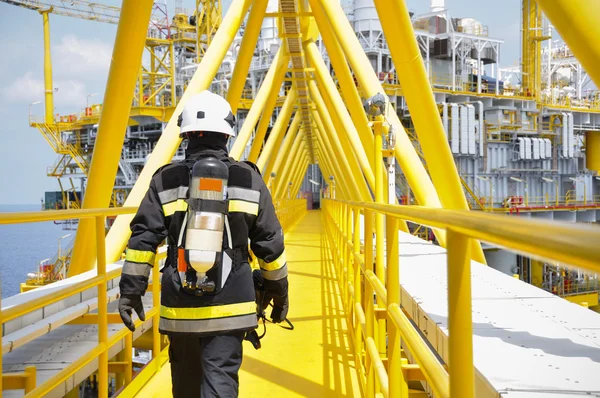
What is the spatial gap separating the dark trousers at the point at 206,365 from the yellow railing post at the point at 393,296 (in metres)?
0.71

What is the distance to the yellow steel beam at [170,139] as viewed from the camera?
518 centimetres

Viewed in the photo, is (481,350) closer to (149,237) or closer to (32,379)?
(149,237)

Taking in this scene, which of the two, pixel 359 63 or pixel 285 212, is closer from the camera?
pixel 359 63

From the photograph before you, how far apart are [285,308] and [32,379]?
4.43 ft

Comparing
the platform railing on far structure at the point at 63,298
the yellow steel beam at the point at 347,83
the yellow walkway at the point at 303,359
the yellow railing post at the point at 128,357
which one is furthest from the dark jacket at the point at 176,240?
the yellow steel beam at the point at 347,83

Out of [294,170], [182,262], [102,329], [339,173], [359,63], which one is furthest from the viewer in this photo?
[294,170]

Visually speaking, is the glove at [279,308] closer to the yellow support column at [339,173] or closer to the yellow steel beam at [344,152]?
the yellow steel beam at [344,152]

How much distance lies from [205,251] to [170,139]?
361 cm

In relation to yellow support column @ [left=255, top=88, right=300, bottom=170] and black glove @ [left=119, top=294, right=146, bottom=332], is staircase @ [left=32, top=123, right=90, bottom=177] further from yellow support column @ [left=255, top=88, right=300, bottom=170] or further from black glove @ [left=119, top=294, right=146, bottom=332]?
black glove @ [left=119, top=294, right=146, bottom=332]

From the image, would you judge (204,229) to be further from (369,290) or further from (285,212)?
(285,212)

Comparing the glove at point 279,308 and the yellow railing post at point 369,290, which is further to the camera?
the yellow railing post at point 369,290

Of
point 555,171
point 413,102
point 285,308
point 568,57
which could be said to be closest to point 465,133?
point 555,171

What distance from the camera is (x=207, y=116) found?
2.62 metres

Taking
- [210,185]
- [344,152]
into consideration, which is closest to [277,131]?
[344,152]
